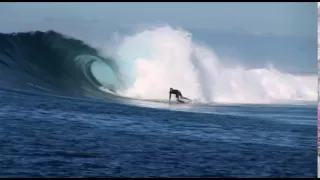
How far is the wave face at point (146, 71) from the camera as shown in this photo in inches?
220

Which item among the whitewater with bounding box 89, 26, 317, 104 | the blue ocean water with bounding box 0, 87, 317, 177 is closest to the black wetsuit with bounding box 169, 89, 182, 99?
the whitewater with bounding box 89, 26, 317, 104

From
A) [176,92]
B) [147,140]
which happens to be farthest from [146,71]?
[147,140]

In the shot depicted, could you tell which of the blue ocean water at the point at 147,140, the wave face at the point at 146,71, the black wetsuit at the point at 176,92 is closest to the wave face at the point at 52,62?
the wave face at the point at 146,71

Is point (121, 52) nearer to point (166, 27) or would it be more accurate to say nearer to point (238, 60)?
point (166, 27)

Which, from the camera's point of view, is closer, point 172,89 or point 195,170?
point 195,170

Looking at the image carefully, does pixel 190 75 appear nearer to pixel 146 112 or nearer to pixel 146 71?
pixel 146 71

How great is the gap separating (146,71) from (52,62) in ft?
3.00

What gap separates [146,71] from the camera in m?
5.67

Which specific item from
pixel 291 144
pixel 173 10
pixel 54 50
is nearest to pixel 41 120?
pixel 54 50

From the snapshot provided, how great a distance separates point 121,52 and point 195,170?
1.30 m

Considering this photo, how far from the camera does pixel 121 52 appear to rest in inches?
222

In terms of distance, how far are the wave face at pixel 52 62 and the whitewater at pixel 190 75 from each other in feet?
0.69

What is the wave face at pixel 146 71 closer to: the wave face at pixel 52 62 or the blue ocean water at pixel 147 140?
the wave face at pixel 52 62

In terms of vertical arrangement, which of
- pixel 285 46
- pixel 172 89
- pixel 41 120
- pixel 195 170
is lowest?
pixel 195 170
